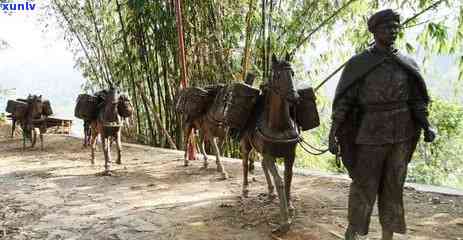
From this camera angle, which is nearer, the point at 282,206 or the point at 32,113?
→ the point at 282,206

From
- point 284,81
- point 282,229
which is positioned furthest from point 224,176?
point 284,81

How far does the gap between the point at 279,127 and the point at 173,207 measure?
170 centimetres

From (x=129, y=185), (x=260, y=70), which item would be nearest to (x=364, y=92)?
(x=129, y=185)

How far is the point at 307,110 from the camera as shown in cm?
429

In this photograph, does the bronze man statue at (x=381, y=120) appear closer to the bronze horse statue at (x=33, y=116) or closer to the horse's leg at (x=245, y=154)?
the horse's leg at (x=245, y=154)

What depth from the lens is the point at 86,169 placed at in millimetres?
7836

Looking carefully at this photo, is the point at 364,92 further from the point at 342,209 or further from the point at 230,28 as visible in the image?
the point at 230,28

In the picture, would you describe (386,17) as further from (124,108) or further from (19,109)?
(19,109)

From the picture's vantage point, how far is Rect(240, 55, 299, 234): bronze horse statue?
3.77 metres

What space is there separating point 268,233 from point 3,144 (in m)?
10.6

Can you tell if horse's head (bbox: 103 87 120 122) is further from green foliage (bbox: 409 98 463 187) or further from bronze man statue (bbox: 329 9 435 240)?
green foliage (bbox: 409 98 463 187)

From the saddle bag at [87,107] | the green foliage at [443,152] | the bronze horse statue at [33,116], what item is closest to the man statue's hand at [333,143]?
the saddle bag at [87,107]

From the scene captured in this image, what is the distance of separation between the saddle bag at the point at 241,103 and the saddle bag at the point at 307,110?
0.46 metres

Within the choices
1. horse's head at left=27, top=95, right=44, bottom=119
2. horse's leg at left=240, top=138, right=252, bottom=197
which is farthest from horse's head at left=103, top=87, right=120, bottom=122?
horse's head at left=27, top=95, right=44, bottom=119
